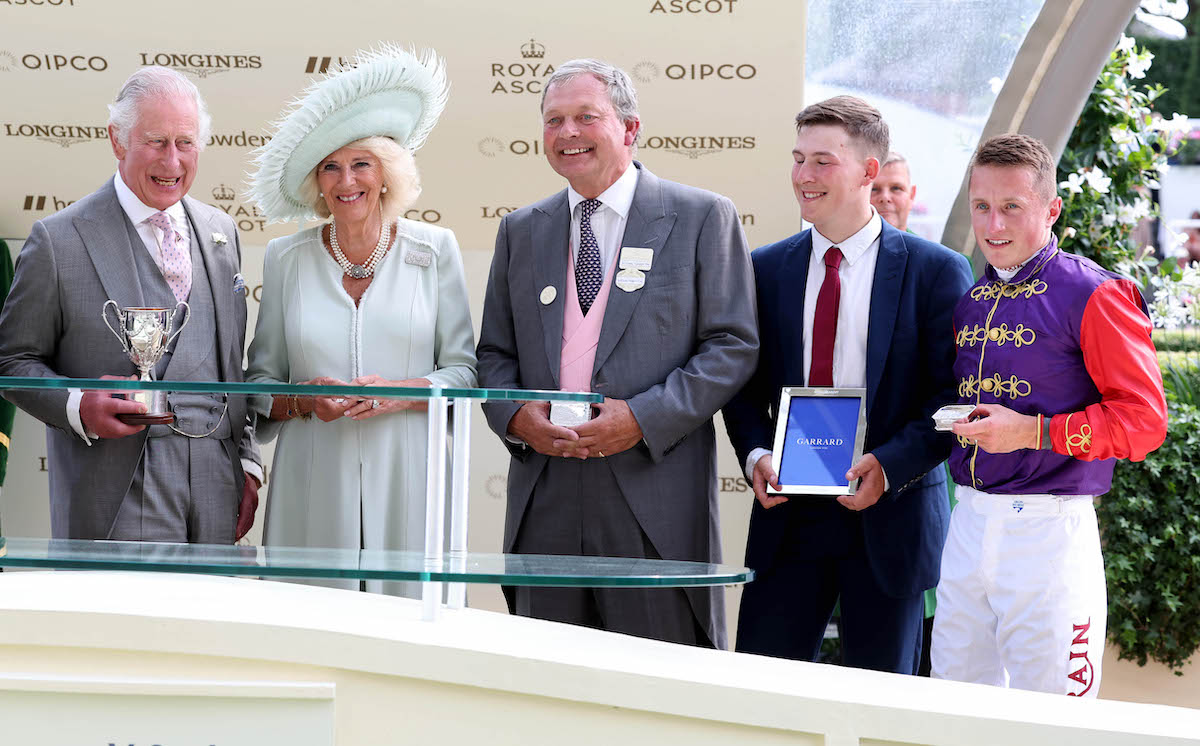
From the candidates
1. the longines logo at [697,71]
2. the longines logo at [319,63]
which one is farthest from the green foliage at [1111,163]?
the longines logo at [319,63]

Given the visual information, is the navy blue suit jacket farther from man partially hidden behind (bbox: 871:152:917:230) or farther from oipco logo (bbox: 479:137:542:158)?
oipco logo (bbox: 479:137:542:158)

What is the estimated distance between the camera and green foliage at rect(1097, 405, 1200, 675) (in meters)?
4.97

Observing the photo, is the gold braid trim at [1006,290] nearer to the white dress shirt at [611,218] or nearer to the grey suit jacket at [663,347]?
the grey suit jacket at [663,347]

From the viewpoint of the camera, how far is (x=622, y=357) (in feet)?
10.2

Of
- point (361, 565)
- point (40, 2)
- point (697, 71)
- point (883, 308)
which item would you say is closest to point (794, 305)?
point (883, 308)

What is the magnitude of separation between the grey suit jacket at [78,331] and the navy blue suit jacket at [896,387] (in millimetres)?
1339

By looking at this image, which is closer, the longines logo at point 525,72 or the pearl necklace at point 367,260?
the pearl necklace at point 367,260

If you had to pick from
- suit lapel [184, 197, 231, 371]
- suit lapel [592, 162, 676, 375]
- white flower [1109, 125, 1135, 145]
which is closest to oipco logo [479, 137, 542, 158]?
suit lapel [592, 162, 676, 375]

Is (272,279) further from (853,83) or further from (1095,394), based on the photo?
(853,83)

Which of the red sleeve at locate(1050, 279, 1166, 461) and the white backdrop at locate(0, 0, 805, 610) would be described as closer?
the red sleeve at locate(1050, 279, 1166, 461)

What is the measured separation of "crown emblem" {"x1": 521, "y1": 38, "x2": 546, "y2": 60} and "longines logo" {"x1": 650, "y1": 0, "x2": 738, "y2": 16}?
45cm

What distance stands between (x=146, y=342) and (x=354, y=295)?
0.59 meters

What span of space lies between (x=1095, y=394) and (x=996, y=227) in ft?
1.38

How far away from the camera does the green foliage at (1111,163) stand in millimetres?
5445
